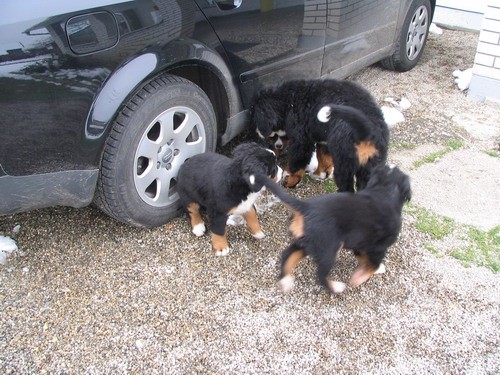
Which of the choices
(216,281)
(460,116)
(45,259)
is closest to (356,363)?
(216,281)

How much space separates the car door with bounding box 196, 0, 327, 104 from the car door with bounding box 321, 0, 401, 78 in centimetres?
16

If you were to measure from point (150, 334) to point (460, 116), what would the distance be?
4.20 meters

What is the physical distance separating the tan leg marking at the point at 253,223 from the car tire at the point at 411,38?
3557 mm

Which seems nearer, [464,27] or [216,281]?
[216,281]

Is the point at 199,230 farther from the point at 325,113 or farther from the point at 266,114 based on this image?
the point at 325,113

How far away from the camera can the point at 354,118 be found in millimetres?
2939

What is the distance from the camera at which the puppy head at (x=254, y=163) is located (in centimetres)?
276

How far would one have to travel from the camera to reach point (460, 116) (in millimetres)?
5125

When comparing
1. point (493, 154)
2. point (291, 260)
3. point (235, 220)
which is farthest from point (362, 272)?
point (493, 154)

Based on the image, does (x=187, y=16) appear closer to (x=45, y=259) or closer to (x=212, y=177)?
(x=212, y=177)

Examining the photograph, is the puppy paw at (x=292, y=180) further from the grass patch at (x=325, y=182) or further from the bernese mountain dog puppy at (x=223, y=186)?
the bernese mountain dog puppy at (x=223, y=186)

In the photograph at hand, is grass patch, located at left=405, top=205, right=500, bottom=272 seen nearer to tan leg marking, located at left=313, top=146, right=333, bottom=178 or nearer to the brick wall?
tan leg marking, located at left=313, top=146, right=333, bottom=178

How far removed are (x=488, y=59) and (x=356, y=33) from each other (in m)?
1.82

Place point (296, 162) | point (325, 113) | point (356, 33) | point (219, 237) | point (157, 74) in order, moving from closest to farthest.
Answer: point (157, 74) → point (325, 113) → point (219, 237) → point (296, 162) → point (356, 33)
